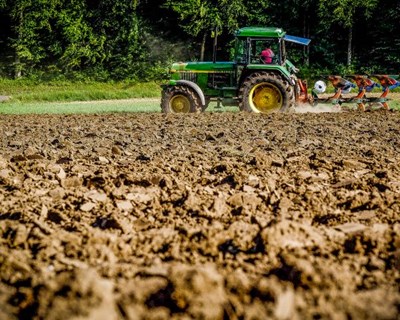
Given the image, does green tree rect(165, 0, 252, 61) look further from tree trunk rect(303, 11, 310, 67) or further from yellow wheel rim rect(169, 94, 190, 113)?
yellow wheel rim rect(169, 94, 190, 113)

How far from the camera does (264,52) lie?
12445mm

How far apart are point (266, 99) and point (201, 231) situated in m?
10.2

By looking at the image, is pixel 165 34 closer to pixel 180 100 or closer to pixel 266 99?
pixel 180 100

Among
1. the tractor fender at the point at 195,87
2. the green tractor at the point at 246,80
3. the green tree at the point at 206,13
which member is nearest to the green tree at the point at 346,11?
the green tree at the point at 206,13

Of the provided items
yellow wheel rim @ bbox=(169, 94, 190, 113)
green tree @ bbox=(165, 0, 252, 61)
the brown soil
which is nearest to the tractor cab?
yellow wheel rim @ bbox=(169, 94, 190, 113)

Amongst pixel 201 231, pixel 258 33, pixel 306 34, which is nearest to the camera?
pixel 201 231

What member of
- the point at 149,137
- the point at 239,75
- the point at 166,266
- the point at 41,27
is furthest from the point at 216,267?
the point at 41,27

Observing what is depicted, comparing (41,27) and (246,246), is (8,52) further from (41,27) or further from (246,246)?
(246,246)

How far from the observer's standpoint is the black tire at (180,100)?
12.9 meters

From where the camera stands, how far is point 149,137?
327 inches

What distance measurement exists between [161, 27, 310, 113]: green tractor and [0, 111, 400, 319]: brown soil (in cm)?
521

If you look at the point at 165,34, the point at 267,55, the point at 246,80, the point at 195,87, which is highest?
the point at 165,34

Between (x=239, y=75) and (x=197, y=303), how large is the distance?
11.0 meters

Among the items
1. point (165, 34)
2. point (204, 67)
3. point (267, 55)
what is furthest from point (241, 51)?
point (165, 34)
